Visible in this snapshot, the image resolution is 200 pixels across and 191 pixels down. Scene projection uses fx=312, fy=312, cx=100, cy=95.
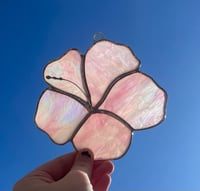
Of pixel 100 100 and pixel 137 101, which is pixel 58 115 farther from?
pixel 137 101

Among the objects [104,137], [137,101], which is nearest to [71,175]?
[104,137]

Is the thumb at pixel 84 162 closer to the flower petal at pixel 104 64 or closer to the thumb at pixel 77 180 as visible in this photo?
the thumb at pixel 77 180

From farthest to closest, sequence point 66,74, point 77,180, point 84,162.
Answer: point 66,74 < point 84,162 < point 77,180

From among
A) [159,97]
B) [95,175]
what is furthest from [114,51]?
[95,175]

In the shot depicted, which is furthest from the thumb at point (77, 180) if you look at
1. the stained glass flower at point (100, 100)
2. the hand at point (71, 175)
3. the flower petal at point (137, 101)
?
the flower petal at point (137, 101)

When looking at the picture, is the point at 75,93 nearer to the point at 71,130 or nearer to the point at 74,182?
the point at 71,130

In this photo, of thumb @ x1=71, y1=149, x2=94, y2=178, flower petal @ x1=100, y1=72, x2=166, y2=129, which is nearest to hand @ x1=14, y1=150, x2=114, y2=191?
thumb @ x1=71, y1=149, x2=94, y2=178
